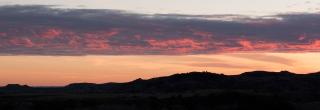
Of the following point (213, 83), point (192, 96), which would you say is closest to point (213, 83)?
point (213, 83)

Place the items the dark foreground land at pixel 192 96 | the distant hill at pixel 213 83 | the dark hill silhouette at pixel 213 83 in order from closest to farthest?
1. the dark foreground land at pixel 192 96
2. the distant hill at pixel 213 83
3. the dark hill silhouette at pixel 213 83

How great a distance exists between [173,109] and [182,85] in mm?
73961

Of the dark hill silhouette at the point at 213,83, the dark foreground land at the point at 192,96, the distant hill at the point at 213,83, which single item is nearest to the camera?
the dark foreground land at the point at 192,96

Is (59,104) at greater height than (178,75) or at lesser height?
lesser

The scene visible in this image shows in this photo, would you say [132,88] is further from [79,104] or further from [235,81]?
[79,104]

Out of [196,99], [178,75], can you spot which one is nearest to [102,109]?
[196,99]

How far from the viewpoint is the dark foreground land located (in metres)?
68.8

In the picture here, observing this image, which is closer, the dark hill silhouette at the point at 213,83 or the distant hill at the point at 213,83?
the distant hill at the point at 213,83

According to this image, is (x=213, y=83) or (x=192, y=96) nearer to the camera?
(x=192, y=96)

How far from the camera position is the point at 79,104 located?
68.7m

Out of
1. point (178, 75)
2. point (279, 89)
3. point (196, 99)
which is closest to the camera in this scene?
point (196, 99)

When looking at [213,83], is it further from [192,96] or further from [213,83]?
[192,96]

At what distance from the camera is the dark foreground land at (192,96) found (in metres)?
68.8

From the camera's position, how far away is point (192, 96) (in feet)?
271
